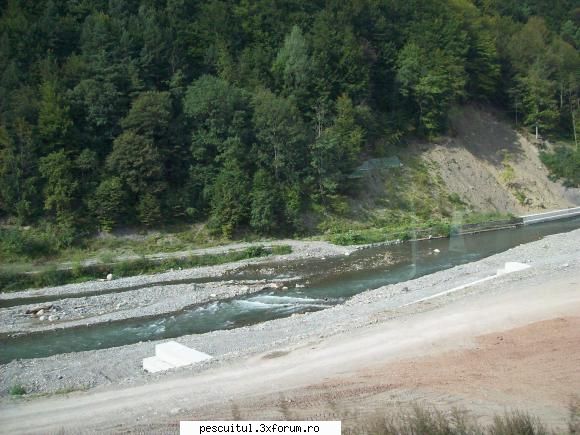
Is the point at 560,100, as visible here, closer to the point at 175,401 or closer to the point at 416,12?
the point at 416,12

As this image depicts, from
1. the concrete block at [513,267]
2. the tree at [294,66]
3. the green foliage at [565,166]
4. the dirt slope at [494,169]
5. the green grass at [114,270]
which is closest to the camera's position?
the concrete block at [513,267]

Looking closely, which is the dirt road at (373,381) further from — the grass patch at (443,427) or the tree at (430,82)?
the tree at (430,82)

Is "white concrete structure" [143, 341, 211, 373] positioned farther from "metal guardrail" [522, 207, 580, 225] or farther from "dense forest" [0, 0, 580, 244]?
"metal guardrail" [522, 207, 580, 225]

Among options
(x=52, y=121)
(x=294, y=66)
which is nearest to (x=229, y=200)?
(x=52, y=121)

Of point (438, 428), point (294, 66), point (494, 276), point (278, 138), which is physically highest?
point (294, 66)

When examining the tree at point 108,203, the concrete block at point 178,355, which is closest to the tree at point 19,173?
the tree at point 108,203

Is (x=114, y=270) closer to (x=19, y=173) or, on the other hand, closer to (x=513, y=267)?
(x=19, y=173)
